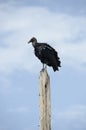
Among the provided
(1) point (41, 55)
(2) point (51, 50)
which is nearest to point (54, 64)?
(2) point (51, 50)

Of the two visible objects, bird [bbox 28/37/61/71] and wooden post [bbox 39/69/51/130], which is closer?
wooden post [bbox 39/69/51/130]

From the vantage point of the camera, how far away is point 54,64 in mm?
10859

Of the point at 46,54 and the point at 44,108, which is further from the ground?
the point at 46,54

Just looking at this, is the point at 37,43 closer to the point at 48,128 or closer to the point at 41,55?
the point at 41,55

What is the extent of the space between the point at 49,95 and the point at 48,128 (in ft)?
2.14

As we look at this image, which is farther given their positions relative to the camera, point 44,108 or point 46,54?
point 46,54

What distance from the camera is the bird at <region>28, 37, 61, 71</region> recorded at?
1083 cm

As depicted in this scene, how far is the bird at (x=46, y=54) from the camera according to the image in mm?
10828

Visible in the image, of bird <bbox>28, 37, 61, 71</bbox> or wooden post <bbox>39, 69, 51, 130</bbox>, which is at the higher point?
bird <bbox>28, 37, 61, 71</bbox>

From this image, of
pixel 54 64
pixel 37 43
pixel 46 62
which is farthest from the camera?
pixel 37 43

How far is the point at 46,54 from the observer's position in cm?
1180

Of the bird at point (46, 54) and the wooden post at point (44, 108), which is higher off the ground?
the bird at point (46, 54)

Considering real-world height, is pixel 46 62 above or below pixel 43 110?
above

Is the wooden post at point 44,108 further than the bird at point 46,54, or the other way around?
the bird at point 46,54
